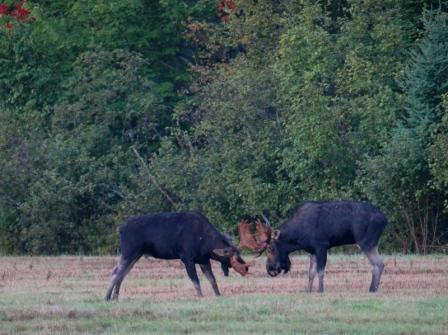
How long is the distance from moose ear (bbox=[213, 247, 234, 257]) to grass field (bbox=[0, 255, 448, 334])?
721 mm

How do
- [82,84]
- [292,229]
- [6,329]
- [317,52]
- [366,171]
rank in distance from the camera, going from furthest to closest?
[82,84] → [317,52] → [366,171] → [292,229] → [6,329]

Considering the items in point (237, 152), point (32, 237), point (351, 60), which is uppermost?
point (351, 60)

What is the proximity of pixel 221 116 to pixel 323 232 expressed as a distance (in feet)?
54.6

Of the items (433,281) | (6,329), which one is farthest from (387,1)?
(6,329)

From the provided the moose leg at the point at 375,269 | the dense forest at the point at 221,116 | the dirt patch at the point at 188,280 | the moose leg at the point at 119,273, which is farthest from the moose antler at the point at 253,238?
the dense forest at the point at 221,116

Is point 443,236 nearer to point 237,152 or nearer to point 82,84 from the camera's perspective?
point 237,152

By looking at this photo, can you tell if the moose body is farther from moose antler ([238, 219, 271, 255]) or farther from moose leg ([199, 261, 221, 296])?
moose leg ([199, 261, 221, 296])

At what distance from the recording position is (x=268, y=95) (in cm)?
4038

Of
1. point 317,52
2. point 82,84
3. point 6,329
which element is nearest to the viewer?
point 6,329

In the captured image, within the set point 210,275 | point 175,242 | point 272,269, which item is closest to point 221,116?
point 272,269

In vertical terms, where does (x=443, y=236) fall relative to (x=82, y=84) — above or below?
below

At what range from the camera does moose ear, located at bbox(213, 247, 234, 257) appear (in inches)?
898

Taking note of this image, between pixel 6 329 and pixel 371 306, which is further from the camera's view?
pixel 371 306

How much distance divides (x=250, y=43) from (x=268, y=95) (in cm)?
427
